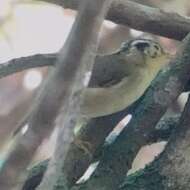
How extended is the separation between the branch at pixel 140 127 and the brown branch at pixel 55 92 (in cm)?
44

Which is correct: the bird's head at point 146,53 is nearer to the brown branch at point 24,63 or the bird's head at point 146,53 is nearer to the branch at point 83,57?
the brown branch at point 24,63

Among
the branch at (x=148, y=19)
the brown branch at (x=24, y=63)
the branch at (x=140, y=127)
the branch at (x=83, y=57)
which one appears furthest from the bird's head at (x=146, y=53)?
the branch at (x=83, y=57)

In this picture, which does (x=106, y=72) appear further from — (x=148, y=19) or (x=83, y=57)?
(x=83, y=57)

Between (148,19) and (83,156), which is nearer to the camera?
(83,156)

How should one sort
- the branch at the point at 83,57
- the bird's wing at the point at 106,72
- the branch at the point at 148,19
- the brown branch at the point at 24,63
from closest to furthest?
1. the branch at the point at 83,57
2. the brown branch at the point at 24,63
3. the branch at the point at 148,19
4. the bird's wing at the point at 106,72

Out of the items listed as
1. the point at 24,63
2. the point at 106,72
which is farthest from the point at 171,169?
the point at 106,72

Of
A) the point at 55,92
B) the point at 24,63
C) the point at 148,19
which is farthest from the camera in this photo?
the point at 148,19

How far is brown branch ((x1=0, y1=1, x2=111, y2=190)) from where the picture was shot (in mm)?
285

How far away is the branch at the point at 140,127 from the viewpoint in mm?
740

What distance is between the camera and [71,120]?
318 mm

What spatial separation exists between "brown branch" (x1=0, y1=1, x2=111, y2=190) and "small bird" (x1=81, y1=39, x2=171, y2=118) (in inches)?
25.5

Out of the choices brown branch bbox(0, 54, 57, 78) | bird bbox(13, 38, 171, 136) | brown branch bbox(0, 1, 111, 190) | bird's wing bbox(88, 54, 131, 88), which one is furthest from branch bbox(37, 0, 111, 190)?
bird's wing bbox(88, 54, 131, 88)

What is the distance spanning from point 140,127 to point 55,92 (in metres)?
0.49

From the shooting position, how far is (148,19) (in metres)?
0.94
